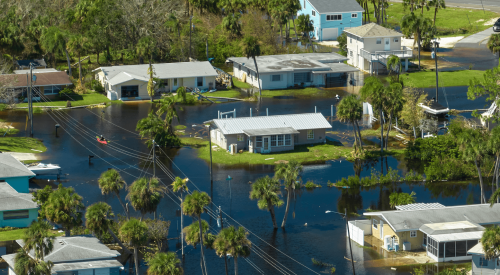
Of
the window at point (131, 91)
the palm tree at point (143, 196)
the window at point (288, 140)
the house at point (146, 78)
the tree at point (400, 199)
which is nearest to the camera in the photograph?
the palm tree at point (143, 196)

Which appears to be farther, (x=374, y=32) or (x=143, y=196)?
(x=374, y=32)

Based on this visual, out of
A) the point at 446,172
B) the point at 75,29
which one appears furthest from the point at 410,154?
the point at 75,29

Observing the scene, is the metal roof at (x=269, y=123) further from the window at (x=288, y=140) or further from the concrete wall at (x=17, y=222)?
the concrete wall at (x=17, y=222)

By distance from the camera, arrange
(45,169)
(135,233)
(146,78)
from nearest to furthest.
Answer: (135,233) < (45,169) < (146,78)

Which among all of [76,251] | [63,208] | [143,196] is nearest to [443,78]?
[143,196]

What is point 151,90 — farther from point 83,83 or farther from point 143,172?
point 143,172

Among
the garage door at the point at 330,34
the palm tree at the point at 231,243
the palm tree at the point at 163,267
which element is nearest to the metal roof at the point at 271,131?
the palm tree at the point at 231,243

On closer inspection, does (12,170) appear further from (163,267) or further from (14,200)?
(163,267)
